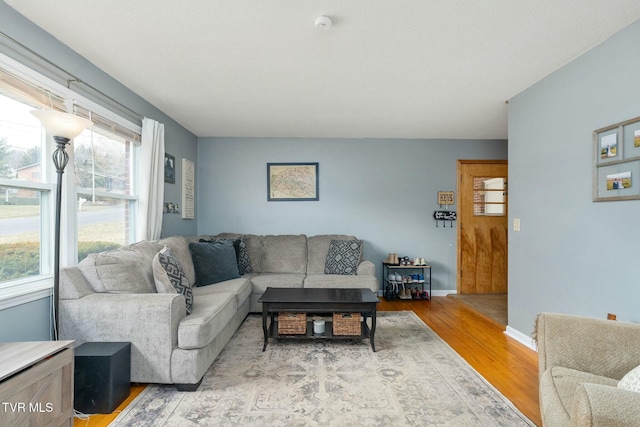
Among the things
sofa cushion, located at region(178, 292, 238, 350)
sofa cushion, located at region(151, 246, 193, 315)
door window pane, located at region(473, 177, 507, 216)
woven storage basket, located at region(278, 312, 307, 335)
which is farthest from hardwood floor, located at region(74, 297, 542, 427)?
door window pane, located at region(473, 177, 507, 216)

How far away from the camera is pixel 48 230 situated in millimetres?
2211

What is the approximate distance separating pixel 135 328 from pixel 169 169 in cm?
233

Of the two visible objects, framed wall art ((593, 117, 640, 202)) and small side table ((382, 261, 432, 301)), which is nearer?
framed wall art ((593, 117, 640, 202))

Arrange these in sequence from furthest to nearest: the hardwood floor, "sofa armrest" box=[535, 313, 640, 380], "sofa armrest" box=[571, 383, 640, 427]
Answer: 1. the hardwood floor
2. "sofa armrest" box=[535, 313, 640, 380]
3. "sofa armrest" box=[571, 383, 640, 427]

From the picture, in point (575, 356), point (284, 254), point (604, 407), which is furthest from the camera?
point (284, 254)

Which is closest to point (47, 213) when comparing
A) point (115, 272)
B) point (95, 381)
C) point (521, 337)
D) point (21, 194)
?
point (21, 194)

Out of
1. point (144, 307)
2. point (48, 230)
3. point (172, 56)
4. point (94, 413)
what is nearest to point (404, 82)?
point (172, 56)

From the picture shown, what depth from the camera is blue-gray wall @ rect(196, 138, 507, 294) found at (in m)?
4.86

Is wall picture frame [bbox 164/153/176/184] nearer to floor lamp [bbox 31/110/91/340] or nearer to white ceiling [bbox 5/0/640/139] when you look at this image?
white ceiling [bbox 5/0/640/139]

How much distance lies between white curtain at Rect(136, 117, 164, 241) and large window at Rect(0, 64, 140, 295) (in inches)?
11.4

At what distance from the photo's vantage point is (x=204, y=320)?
85.8 inches

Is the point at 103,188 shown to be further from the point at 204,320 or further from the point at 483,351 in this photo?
the point at 483,351

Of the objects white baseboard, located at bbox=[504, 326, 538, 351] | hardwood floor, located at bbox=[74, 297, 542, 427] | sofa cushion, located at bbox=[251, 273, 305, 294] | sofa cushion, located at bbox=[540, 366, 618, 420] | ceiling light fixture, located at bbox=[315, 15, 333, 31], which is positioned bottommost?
hardwood floor, located at bbox=[74, 297, 542, 427]

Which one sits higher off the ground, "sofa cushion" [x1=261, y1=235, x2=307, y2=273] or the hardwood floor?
"sofa cushion" [x1=261, y1=235, x2=307, y2=273]
